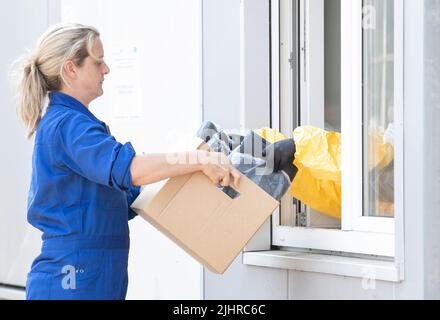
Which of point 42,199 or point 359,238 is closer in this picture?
point 42,199

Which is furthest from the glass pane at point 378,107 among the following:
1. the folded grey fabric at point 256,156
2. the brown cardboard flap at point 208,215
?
the brown cardboard flap at point 208,215

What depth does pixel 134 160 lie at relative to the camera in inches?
96.8

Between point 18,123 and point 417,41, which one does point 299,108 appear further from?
point 18,123

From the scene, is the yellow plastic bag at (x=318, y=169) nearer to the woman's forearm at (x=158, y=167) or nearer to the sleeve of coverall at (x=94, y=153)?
the woman's forearm at (x=158, y=167)

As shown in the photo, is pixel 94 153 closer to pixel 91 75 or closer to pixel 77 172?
pixel 77 172

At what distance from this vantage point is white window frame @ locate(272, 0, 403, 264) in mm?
2684

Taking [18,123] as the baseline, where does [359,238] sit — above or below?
below

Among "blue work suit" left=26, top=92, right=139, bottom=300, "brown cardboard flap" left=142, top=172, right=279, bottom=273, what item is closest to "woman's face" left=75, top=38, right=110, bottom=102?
"blue work suit" left=26, top=92, right=139, bottom=300

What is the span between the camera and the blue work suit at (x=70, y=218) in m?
2.56

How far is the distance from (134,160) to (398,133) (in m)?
0.92

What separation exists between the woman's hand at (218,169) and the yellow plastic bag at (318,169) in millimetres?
555

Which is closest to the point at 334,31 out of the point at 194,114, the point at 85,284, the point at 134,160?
the point at 194,114

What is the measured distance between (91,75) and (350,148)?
1077mm

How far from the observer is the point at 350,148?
10.2 feet
